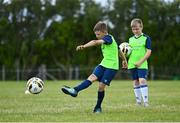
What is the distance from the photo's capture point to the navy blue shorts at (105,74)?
10742mm

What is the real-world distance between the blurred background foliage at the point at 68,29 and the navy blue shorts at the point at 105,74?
43688 mm

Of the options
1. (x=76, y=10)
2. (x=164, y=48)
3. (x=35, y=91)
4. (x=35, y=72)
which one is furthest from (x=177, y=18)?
(x=35, y=91)

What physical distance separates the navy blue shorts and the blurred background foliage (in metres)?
43.7

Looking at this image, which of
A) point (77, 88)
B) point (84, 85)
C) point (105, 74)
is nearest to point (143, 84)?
point (105, 74)

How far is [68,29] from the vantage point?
55938 mm

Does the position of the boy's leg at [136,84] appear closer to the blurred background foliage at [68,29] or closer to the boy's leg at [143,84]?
the boy's leg at [143,84]

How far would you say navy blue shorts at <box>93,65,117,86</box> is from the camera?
35.2 feet

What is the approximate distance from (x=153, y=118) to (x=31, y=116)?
222 centimetres

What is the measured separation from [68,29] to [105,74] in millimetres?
45349

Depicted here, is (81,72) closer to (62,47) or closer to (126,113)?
(62,47)

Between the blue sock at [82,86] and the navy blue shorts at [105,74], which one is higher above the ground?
the navy blue shorts at [105,74]

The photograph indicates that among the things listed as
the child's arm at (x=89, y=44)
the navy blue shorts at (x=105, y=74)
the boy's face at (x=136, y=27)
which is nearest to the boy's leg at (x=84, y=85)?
the navy blue shorts at (x=105, y=74)

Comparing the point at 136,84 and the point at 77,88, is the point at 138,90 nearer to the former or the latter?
the point at 136,84

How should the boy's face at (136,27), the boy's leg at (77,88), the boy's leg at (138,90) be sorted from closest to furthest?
the boy's leg at (77,88) < the boy's face at (136,27) < the boy's leg at (138,90)
